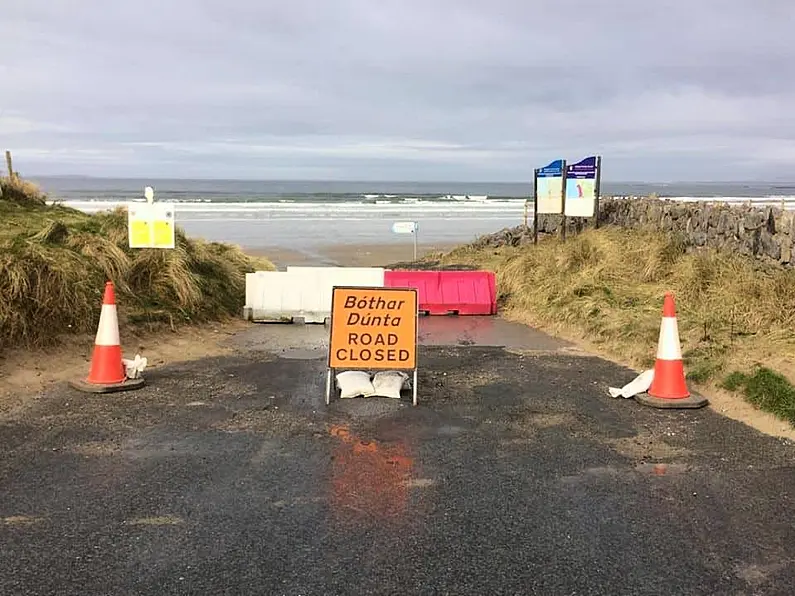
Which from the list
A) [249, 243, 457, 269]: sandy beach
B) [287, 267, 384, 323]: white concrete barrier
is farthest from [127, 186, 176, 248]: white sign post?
[249, 243, 457, 269]: sandy beach

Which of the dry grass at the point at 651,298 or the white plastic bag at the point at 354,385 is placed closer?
the white plastic bag at the point at 354,385

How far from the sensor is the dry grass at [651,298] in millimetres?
8133

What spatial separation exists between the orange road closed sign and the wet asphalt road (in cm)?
40

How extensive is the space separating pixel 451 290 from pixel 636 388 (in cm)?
570

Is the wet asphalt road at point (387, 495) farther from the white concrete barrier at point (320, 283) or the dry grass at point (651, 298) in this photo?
the white concrete barrier at point (320, 283)

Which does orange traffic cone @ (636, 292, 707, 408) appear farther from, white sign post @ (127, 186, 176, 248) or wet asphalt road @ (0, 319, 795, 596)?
white sign post @ (127, 186, 176, 248)

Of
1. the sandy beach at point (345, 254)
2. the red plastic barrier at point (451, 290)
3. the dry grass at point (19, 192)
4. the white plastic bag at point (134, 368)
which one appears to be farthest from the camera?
the sandy beach at point (345, 254)

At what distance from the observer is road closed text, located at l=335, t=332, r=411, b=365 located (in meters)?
6.93

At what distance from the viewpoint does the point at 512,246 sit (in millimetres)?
20391

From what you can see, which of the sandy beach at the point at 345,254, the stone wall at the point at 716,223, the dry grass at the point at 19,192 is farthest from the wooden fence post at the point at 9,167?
the stone wall at the point at 716,223

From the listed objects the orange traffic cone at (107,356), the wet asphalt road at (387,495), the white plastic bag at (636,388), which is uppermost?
the orange traffic cone at (107,356)

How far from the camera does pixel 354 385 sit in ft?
22.9

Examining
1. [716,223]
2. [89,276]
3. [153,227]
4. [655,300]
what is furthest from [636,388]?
[716,223]

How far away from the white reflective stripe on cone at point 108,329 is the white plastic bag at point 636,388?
4.68 meters
